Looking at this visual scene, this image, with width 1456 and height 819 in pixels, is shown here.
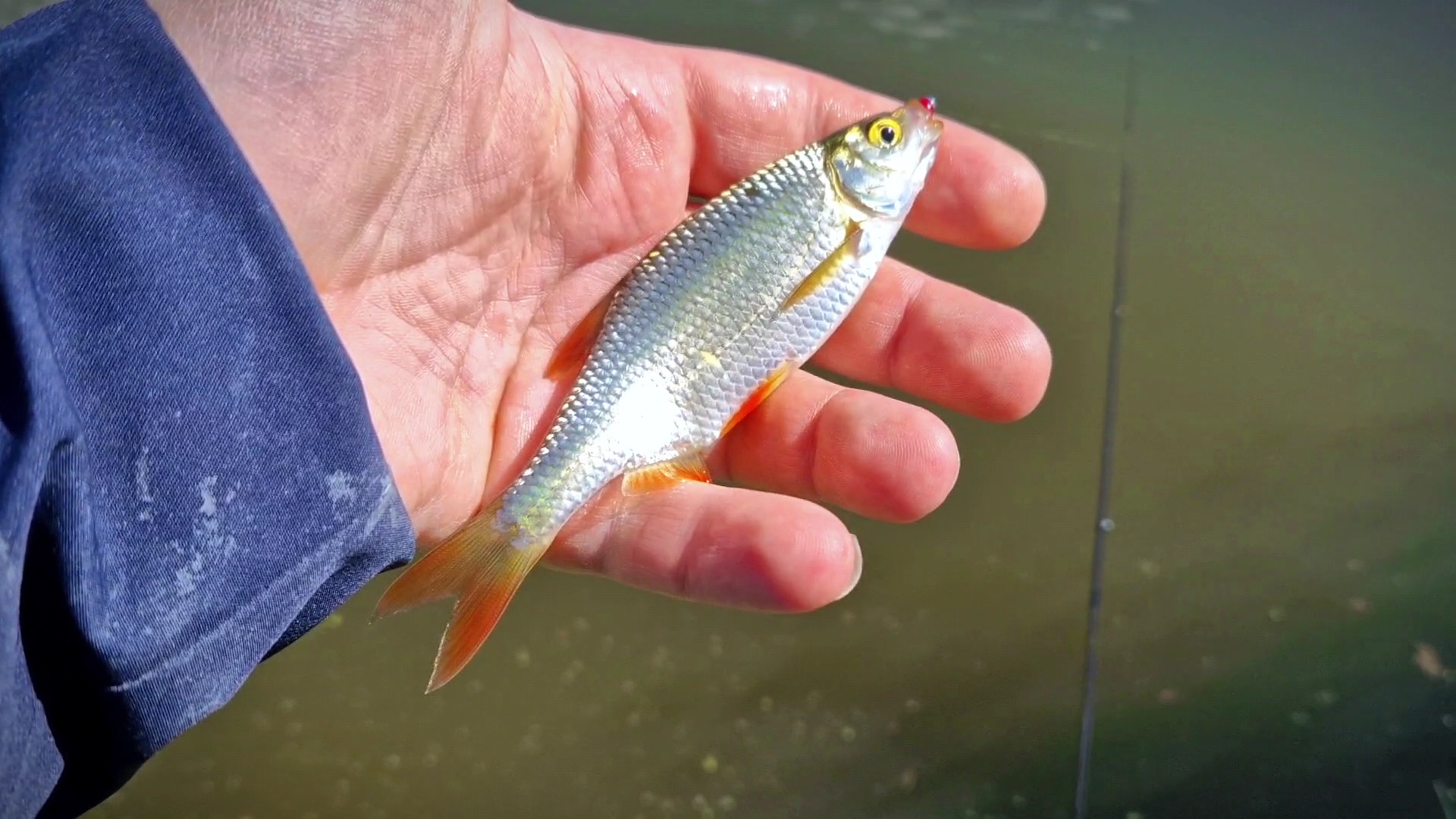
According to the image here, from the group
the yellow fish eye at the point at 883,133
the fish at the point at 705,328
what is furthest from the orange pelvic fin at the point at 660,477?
the yellow fish eye at the point at 883,133

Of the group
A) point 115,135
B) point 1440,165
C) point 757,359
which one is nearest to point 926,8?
point 1440,165

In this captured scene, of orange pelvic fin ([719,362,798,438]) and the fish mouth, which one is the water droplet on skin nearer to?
orange pelvic fin ([719,362,798,438])

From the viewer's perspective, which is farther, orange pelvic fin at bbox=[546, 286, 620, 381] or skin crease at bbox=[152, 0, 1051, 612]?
orange pelvic fin at bbox=[546, 286, 620, 381]

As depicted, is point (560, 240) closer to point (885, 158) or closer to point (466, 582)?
point (885, 158)

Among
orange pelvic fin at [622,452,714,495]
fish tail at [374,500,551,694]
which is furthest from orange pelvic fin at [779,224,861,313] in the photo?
fish tail at [374,500,551,694]

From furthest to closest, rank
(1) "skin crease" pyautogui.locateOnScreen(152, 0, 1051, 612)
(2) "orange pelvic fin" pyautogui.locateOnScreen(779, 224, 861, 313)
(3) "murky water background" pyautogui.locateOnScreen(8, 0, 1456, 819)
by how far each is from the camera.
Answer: (3) "murky water background" pyautogui.locateOnScreen(8, 0, 1456, 819), (2) "orange pelvic fin" pyautogui.locateOnScreen(779, 224, 861, 313), (1) "skin crease" pyautogui.locateOnScreen(152, 0, 1051, 612)

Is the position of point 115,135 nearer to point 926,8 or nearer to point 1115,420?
point 1115,420

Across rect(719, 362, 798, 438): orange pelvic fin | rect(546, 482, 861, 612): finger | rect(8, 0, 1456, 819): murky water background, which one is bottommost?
rect(8, 0, 1456, 819): murky water background

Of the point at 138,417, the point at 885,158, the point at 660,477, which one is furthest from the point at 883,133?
the point at 138,417
